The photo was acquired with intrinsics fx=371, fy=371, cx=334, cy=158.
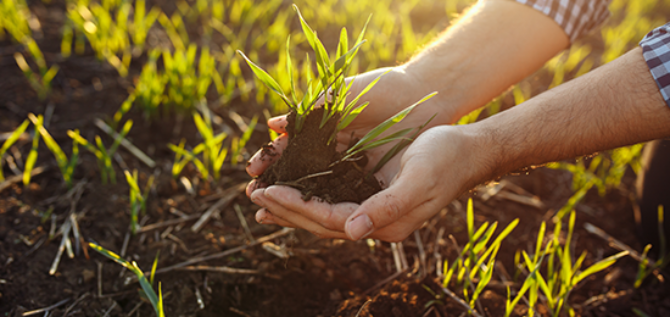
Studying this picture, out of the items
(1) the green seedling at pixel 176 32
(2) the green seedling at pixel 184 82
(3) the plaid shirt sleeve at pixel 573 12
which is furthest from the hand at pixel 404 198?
(1) the green seedling at pixel 176 32

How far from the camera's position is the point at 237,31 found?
3.17 m

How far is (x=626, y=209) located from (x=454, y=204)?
1002 mm

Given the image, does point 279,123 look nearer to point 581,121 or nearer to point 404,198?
point 404,198

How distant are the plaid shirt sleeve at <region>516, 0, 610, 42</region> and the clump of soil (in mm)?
1165

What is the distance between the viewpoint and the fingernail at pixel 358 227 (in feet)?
3.18

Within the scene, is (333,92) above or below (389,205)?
above

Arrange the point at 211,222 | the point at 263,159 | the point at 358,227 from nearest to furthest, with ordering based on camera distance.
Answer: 1. the point at 358,227
2. the point at 263,159
3. the point at 211,222

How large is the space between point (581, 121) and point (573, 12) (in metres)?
0.79

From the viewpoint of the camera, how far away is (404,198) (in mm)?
1033

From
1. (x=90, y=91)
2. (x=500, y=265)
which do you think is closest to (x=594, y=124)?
(x=500, y=265)

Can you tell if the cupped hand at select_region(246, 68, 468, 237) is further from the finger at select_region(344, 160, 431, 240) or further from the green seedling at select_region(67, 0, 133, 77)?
the green seedling at select_region(67, 0, 133, 77)

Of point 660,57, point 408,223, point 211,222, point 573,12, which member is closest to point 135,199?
point 211,222

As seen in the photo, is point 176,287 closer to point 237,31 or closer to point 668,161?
point 668,161

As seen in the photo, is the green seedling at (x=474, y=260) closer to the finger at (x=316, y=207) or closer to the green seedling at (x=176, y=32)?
the finger at (x=316, y=207)
